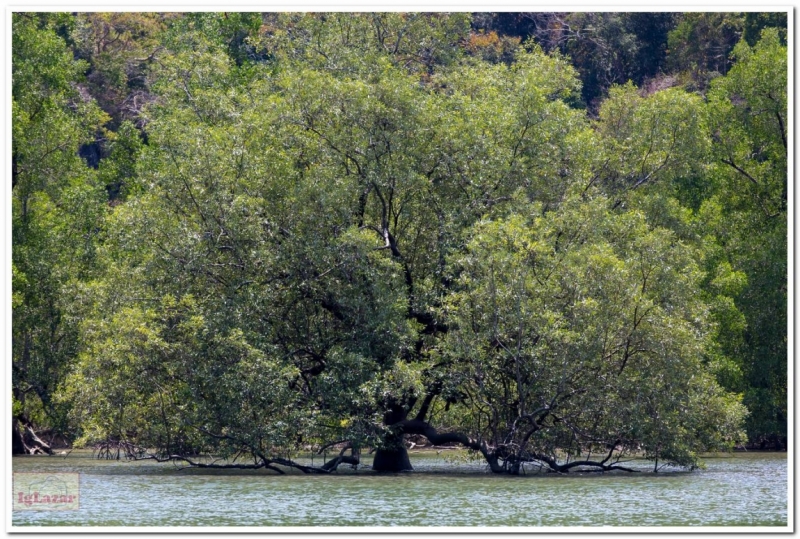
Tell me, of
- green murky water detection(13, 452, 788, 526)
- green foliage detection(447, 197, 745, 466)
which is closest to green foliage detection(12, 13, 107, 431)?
green murky water detection(13, 452, 788, 526)

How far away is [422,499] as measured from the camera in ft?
76.6

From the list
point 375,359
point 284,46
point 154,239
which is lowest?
point 375,359

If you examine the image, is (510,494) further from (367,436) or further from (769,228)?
(769,228)

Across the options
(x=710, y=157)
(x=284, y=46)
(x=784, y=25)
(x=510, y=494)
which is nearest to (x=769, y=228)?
(x=710, y=157)

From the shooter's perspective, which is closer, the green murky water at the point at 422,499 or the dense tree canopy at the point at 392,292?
the green murky water at the point at 422,499

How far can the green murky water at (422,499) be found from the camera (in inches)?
795

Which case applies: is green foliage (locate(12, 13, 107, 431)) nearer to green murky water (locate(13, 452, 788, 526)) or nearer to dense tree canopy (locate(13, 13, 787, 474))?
dense tree canopy (locate(13, 13, 787, 474))

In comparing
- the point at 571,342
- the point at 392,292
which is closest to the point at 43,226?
the point at 392,292

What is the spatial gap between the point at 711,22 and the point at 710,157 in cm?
1871

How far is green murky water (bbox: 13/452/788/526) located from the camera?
20.2m

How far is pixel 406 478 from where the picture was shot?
28312 mm

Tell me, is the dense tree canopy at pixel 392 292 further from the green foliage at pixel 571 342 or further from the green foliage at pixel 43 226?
the green foliage at pixel 43 226

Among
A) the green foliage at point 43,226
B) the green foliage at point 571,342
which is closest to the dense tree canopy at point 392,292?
the green foliage at point 571,342

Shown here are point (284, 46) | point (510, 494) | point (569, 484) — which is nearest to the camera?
point (510, 494)
